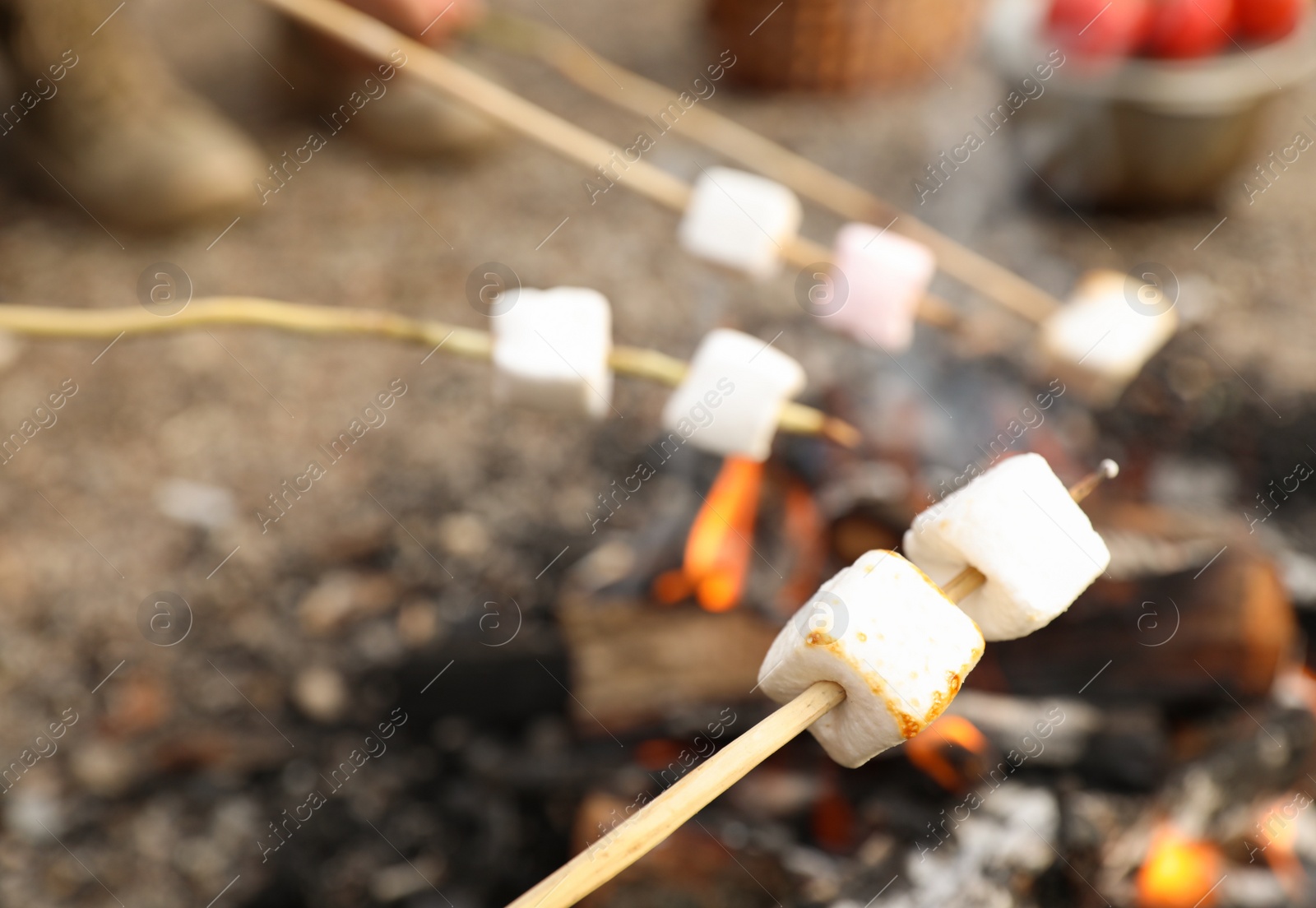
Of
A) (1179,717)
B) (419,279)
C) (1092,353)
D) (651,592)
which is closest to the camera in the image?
(1179,717)

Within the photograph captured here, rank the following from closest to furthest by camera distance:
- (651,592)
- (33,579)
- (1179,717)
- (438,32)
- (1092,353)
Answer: (1179,717) < (1092,353) < (651,592) < (33,579) < (438,32)

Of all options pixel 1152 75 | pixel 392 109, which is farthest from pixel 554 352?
pixel 392 109

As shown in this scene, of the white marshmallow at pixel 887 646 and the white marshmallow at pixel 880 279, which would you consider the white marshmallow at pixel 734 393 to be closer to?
the white marshmallow at pixel 880 279

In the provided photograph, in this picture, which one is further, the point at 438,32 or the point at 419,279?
the point at 419,279

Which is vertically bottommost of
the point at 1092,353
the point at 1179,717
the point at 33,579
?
the point at 33,579

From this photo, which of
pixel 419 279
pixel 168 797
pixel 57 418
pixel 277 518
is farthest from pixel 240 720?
pixel 419 279

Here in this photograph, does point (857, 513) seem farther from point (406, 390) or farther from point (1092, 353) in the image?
point (406, 390)

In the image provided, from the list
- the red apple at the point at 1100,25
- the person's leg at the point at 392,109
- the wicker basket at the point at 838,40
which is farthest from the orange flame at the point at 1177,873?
the wicker basket at the point at 838,40

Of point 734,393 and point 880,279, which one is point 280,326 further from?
point 880,279

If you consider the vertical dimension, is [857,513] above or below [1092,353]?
below
